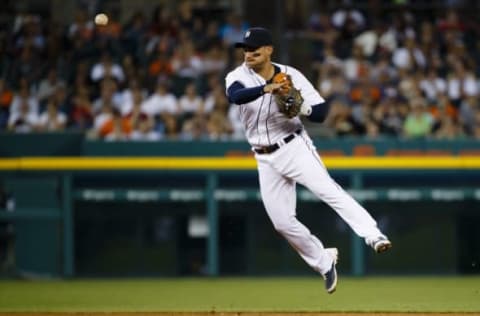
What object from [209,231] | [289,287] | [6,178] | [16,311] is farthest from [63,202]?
[16,311]

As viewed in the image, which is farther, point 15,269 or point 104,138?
point 104,138

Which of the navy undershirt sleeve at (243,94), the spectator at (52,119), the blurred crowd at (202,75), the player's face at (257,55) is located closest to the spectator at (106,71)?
the blurred crowd at (202,75)

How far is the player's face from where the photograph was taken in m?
9.10

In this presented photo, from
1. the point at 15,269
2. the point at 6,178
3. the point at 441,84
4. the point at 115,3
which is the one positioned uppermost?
the point at 115,3

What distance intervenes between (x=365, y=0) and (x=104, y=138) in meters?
6.77

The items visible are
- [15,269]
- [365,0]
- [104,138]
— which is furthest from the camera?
[365,0]

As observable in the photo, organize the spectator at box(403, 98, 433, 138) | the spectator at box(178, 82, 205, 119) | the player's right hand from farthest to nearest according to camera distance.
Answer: the spectator at box(178, 82, 205, 119) < the spectator at box(403, 98, 433, 138) < the player's right hand

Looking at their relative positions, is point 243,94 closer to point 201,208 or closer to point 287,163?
point 287,163

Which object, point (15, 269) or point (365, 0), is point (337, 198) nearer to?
point (15, 269)

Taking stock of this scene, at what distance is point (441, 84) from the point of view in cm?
A: 1570

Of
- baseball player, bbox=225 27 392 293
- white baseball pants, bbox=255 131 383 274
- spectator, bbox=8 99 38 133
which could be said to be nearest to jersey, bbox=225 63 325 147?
baseball player, bbox=225 27 392 293

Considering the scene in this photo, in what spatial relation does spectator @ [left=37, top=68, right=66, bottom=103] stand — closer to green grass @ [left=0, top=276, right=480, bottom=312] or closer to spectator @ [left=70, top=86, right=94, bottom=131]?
spectator @ [left=70, top=86, right=94, bottom=131]

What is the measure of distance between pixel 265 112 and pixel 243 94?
1.50 feet

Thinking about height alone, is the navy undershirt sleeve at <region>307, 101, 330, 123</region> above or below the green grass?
above
